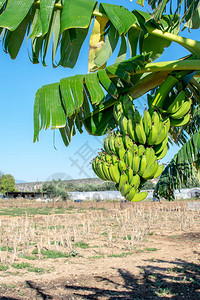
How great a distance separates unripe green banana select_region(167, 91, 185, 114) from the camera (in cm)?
238

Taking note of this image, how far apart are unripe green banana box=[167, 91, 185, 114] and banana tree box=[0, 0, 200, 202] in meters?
0.06

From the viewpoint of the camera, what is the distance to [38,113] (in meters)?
2.33

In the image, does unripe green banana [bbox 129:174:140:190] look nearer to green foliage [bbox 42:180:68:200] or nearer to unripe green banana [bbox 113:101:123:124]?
unripe green banana [bbox 113:101:123:124]

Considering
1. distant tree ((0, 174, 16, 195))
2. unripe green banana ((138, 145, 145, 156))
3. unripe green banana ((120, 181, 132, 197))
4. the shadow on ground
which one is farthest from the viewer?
distant tree ((0, 174, 16, 195))

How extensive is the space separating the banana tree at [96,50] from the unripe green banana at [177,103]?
0.06 m

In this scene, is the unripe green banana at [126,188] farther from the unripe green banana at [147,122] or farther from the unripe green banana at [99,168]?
the unripe green banana at [147,122]

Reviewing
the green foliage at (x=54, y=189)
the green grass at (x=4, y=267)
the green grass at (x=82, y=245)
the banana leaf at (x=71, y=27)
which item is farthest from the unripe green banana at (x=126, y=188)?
the green foliage at (x=54, y=189)

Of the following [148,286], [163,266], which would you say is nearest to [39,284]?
[148,286]

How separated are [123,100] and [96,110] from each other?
0.35m

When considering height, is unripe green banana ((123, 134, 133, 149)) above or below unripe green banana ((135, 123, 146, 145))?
below

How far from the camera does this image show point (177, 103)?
2389 millimetres

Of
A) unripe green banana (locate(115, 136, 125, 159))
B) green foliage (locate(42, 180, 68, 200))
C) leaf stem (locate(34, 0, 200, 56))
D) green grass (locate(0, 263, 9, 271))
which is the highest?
leaf stem (locate(34, 0, 200, 56))

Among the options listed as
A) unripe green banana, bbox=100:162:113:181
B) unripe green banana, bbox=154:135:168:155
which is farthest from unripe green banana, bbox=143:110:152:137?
unripe green banana, bbox=100:162:113:181

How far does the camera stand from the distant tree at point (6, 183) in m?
38.8
